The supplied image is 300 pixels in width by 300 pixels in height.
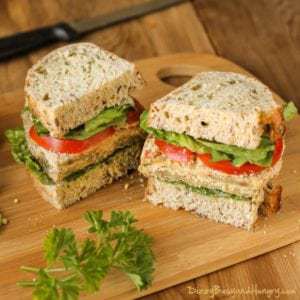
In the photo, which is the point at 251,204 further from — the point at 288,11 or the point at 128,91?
the point at 288,11

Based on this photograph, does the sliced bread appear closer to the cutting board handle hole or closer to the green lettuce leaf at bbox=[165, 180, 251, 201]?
the green lettuce leaf at bbox=[165, 180, 251, 201]

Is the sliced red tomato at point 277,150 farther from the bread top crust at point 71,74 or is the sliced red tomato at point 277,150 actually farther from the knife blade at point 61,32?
the knife blade at point 61,32

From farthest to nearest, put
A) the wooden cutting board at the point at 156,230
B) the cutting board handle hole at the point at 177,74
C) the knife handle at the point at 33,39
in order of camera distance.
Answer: the knife handle at the point at 33,39 → the cutting board handle hole at the point at 177,74 → the wooden cutting board at the point at 156,230

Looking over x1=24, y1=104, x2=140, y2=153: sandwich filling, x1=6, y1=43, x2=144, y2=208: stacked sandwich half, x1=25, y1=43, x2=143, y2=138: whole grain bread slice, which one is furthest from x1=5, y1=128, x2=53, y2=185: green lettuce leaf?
x1=25, y1=43, x2=143, y2=138: whole grain bread slice

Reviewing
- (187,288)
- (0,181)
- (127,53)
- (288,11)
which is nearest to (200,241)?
(187,288)

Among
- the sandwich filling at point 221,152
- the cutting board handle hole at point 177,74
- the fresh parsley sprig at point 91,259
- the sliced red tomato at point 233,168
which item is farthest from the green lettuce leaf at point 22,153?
the cutting board handle hole at point 177,74

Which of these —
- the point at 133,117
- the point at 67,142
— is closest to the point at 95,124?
the point at 67,142
